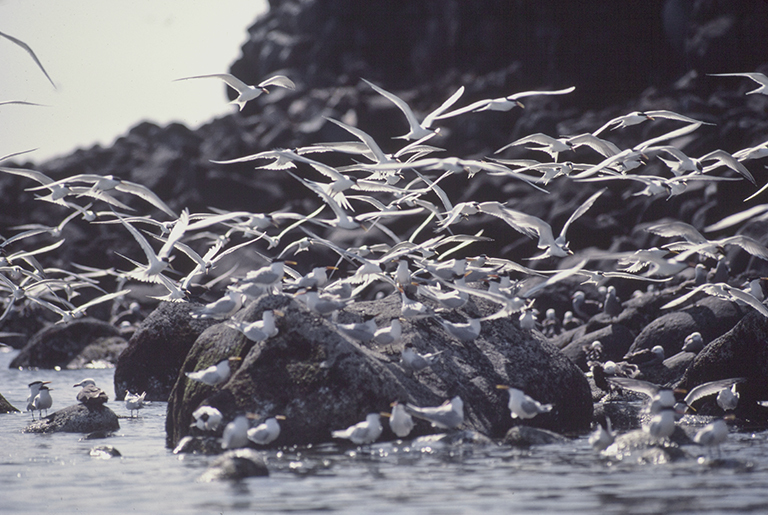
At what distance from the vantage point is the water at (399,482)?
7816 mm

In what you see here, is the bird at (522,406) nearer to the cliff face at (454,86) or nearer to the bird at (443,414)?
the bird at (443,414)

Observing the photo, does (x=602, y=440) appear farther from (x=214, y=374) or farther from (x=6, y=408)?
(x=6, y=408)

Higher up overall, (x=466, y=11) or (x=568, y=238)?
(x=466, y=11)

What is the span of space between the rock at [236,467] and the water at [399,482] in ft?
0.47

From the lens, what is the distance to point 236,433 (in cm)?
1007

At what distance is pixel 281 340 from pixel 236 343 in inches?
35.8

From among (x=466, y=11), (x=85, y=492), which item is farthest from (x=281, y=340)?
(x=466, y=11)

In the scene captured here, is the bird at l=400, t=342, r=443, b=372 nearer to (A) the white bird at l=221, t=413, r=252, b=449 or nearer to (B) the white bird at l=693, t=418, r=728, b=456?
(A) the white bird at l=221, t=413, r=252, b=449

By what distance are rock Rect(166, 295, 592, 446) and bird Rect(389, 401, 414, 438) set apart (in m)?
0.55

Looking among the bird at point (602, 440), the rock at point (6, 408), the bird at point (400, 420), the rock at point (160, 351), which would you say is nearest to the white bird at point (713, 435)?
the bird at point (602, 440)

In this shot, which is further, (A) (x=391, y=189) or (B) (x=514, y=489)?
(A) (x=391, y=189)

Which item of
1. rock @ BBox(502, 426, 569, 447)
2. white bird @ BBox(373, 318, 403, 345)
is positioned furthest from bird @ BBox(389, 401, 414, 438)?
white bird @ BBox(373, 318, 403, 345)

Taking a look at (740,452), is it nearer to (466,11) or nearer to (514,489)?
(514,489)

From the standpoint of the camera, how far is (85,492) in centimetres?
884
